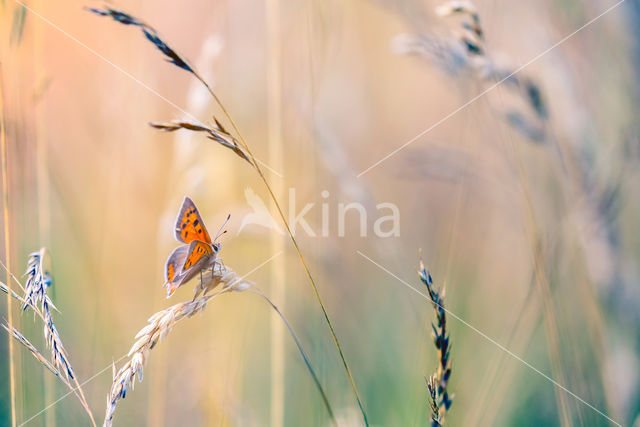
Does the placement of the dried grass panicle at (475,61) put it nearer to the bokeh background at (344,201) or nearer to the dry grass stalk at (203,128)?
the bokeh background at (344,201)

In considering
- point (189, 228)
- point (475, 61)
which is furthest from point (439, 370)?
point (475, 61)

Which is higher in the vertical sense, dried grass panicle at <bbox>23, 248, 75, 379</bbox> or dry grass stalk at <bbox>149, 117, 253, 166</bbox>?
dry grass stalk at <bbox>149, 117, 253, 166</bbox>

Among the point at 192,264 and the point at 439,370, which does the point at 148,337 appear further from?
the point at 439,370

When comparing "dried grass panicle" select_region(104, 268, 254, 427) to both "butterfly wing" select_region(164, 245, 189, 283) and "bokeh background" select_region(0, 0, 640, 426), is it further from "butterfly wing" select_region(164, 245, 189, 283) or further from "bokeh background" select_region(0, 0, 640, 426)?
"bokeh background" select_region(0, 0, 640, 426)

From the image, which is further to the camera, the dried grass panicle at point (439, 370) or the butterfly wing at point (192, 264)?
the butterfly wing at point (192, 264)

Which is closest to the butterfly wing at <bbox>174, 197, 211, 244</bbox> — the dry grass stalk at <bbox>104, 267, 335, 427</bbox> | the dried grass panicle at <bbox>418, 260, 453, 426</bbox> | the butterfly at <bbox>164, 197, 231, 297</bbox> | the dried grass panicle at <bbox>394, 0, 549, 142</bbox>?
the butterfly at <bbox>164, 197, 231, 297</bbox>

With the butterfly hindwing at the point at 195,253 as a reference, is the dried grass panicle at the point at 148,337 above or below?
below

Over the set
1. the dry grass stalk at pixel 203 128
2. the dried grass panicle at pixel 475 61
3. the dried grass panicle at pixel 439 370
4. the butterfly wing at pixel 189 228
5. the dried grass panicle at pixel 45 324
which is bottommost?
the dried grass panicle at pixel 45 324

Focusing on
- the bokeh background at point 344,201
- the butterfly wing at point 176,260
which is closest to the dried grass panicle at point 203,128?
the butterfly wing at point 176,260
